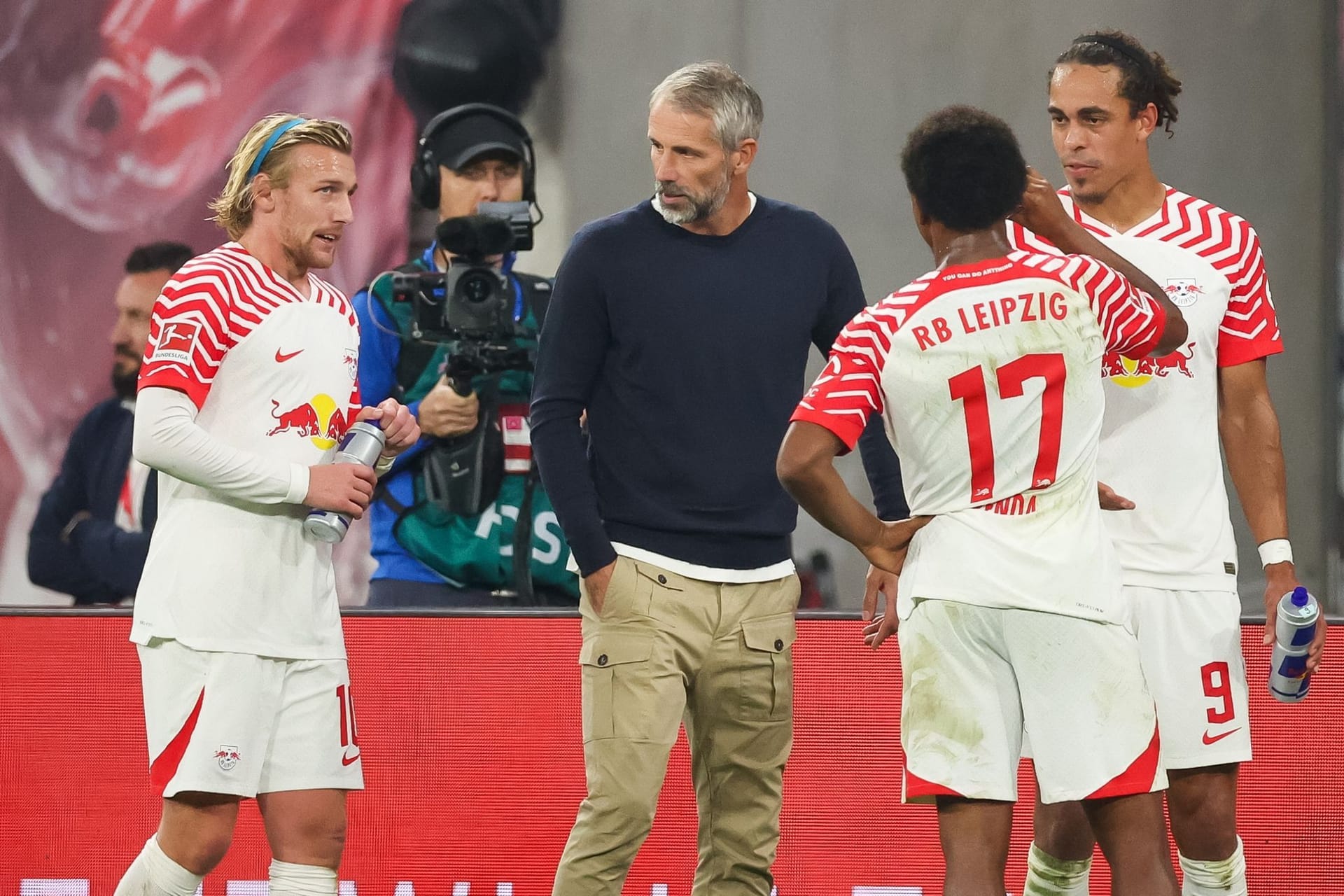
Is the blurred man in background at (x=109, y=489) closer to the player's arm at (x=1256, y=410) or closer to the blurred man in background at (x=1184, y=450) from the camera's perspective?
the blurred man in background at (x=1184, y=450)

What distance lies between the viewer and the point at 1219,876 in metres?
2.93

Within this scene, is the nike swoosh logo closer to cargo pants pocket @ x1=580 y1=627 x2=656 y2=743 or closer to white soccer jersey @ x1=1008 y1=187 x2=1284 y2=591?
white soccer jersey @ x1=1008 y1=187 x2=1284 y2=591

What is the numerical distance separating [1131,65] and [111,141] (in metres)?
3.26

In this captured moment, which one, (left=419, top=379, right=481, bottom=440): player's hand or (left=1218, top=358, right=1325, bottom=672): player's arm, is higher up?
(left=419, top=379, right=481, bottom=440): player's hand

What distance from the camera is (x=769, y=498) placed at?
3.02 m

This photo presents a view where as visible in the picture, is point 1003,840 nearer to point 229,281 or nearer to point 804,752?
point 804,752

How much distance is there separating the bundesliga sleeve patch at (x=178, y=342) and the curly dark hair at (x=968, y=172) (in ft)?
4.15

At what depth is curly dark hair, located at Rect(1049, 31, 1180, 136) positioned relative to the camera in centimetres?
299

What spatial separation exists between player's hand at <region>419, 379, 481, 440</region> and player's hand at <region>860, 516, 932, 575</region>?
2.19m

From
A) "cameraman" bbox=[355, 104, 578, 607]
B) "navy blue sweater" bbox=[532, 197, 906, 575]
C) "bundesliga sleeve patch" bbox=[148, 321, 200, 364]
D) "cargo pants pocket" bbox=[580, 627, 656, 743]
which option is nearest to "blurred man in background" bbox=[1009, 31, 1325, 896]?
"navy blue sweater" bbox=[532, 197, 906, 575]

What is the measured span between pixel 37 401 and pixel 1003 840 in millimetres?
3606

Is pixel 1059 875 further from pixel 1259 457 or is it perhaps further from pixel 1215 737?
pixel 1259 457

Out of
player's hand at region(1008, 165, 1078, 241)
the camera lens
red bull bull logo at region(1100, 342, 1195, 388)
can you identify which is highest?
the camera lens

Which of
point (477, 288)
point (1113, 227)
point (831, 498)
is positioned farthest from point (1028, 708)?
point (477, 288)
